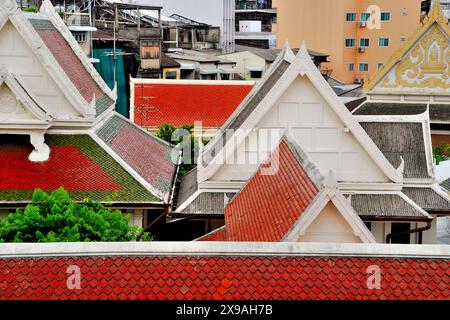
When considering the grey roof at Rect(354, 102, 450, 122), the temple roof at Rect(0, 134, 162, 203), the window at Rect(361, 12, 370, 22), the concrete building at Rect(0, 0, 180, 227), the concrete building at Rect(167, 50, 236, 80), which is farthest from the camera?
the window at Rect(361, 12, 370, 22)

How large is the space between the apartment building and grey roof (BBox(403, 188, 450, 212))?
42.7m

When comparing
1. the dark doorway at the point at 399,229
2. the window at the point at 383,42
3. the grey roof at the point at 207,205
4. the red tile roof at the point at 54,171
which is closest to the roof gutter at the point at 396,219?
the dark doorway at the point at 399,229

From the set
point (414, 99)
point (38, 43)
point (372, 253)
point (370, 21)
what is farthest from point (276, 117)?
point (370, 21)

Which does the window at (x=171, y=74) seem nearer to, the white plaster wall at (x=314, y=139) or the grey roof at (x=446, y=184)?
the grey roof at (x=446, y=184)

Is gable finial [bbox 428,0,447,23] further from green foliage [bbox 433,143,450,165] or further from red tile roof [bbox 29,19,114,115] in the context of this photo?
red tile roof [bbox 29,19,114,115]

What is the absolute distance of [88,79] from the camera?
21.0 meters

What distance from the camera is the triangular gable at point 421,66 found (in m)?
25.8

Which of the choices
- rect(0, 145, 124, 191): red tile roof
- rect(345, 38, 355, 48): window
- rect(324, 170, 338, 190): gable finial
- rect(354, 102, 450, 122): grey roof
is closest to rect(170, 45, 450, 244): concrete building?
rect(0, 145, 124, 191): red tile roof

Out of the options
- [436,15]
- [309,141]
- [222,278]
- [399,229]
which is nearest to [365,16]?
[436,15]

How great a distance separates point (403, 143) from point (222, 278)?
36.0 ft

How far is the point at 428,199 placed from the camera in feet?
60.2

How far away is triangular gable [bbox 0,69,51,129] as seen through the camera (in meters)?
17.1
